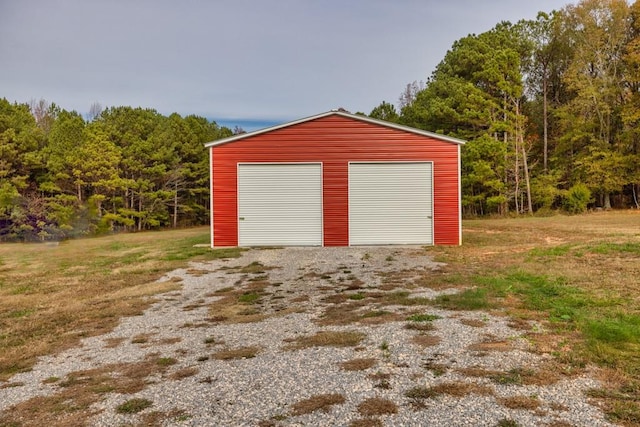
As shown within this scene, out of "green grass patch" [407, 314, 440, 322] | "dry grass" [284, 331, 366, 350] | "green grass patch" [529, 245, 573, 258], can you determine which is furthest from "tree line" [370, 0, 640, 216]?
"dry grass" [284, 331, 366, 350]

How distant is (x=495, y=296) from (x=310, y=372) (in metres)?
3.78

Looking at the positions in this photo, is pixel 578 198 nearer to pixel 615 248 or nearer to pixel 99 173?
pixel 615 248

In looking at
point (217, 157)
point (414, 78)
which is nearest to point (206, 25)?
point (217, 157)

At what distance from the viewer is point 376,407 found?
3037mm

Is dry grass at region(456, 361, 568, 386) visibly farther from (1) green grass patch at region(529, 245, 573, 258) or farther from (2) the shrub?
(2) the shrub

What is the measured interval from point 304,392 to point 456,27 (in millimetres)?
31172

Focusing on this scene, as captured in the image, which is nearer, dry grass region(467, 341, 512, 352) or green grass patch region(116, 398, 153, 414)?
green grass patch region(116, 398, 153, 414)

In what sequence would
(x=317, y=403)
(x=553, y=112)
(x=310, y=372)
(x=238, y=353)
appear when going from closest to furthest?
(x=317, y=403) → (x=310, y=372) → (x=238, y=353) → (x=553, y=112)

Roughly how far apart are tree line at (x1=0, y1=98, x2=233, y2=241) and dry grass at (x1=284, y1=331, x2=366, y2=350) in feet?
83.4

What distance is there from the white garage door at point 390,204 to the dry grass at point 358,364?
9479mm

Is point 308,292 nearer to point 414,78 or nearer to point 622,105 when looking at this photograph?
point 622,105

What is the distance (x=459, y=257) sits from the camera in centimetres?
1068

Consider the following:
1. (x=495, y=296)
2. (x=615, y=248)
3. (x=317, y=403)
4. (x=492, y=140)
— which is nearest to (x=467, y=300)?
(x=495, y=296)

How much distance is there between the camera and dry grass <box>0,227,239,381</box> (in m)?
5.24
